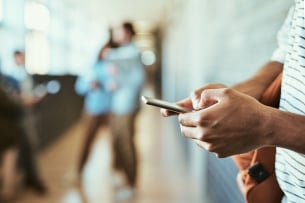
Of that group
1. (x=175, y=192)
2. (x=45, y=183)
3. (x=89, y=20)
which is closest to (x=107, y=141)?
(x=45, y=183)

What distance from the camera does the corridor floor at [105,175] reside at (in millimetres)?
3631

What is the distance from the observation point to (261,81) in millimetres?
1002

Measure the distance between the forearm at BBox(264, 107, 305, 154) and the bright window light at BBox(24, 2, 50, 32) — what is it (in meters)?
5.39

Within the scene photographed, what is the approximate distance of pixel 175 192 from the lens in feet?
12.3

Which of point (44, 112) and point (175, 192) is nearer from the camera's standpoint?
point (175, 192)

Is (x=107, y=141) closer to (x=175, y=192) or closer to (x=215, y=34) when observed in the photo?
A: (x=175, y=192)

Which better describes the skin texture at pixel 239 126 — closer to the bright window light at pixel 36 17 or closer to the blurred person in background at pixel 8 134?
the blurred person in background at pixel 8 134

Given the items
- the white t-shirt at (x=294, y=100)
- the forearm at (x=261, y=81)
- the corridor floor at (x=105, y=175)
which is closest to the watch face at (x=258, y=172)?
the white t-shirt at (x=294, y=100)

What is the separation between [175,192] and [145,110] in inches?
319

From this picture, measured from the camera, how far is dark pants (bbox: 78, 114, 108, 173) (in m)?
4.24

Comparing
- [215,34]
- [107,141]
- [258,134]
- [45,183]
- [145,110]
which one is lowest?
[145,110]

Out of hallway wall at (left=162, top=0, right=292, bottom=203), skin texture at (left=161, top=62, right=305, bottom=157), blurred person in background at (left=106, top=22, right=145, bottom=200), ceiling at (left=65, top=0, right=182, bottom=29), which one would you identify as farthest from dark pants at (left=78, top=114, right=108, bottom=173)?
ceiling at (left=65, top=0, right=182, bottom=29)

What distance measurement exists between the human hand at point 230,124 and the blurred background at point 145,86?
0.90m

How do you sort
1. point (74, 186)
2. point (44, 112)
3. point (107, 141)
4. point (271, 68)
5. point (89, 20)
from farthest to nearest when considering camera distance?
point (89, 20)
point (107, 141)
point (44, 112)
point (74, 186)
point (271, 68)
